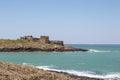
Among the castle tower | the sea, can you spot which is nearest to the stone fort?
the castle tower

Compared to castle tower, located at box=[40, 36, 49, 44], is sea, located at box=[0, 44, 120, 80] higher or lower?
lower

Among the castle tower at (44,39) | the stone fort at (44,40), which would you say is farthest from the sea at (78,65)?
the stone fort at (44,40)

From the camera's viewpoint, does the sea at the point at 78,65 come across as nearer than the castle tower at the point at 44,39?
Yes

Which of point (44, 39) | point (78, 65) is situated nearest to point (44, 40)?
point (44, 39)

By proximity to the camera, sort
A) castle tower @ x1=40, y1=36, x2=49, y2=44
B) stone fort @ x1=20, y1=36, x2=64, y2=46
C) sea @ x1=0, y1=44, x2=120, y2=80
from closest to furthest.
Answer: sea @ x1=0, y1=44, x2=120, y2=80, castle tower @ x1=40, y1=36, x2=49, y2=44, stone fort @ x1=20, y1=36, x2=64, y2=46

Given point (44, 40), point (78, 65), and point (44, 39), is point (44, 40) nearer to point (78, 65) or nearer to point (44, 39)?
point (44, 39)

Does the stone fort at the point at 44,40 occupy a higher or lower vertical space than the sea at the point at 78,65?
higher

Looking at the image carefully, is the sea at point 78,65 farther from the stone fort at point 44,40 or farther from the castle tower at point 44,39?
the stone fort at point 44,40

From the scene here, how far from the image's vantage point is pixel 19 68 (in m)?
20.4

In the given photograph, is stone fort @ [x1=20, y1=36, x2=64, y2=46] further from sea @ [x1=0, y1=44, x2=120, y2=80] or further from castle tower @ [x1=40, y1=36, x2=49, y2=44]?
sea @ [x1=0, y1=44, x2=120, y2=80]

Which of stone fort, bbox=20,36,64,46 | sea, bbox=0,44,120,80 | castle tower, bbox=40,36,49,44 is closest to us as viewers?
sea, bbox=0,44,120,80

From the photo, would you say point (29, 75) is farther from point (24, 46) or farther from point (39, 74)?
point (24, 46)

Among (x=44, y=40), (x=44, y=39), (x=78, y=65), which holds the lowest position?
(x=78, y=65)

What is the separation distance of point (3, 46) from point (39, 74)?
102 metres
